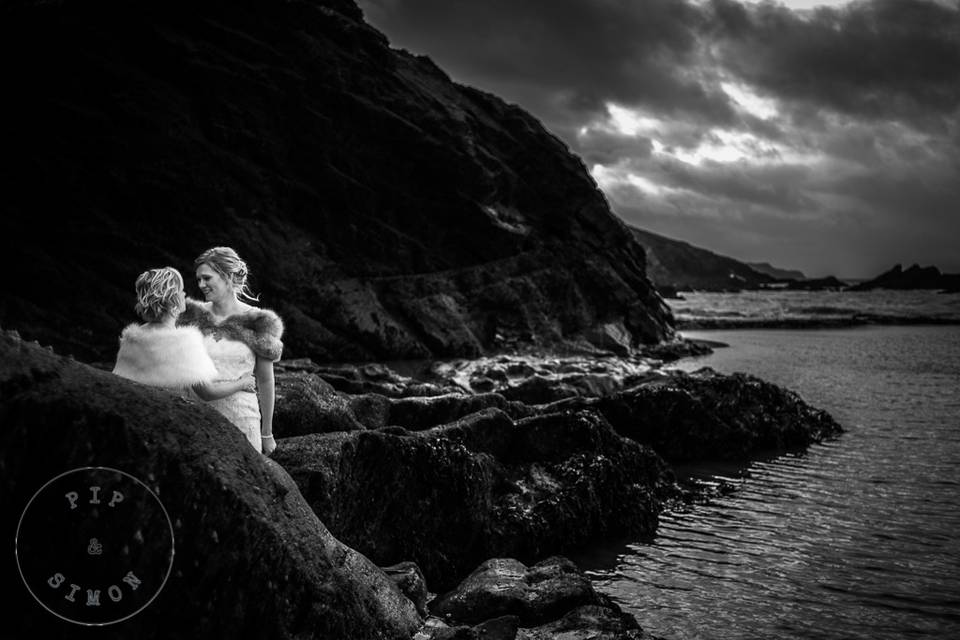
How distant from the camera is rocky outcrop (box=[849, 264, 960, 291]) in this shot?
181250 millimetres

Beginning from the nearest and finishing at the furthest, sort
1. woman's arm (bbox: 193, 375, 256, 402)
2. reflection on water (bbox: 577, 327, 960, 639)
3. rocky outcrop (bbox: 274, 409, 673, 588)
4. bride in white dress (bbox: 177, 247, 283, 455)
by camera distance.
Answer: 1. woman's arm (bbox: 193, 375, 256, 402)
2. bride in white dress (bbox: 177, 247, 283, 455)
3. rocky outcrop (bbox: 274, 409, 673, 588)
4. reflection on water (bbox: 577, 327, 960, 639)

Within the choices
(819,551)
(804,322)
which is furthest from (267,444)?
(804,322)

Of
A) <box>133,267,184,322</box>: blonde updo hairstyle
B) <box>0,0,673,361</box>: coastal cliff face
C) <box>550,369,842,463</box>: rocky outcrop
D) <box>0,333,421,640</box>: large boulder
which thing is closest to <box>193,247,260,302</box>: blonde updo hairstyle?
<box>133,267,184,322</box>: blonde updo hairstyle

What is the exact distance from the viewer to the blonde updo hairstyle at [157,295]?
216 inches

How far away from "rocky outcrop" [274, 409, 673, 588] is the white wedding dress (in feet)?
6.66

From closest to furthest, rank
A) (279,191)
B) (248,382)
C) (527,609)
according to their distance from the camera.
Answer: (248,382), (527,609), (279,191)

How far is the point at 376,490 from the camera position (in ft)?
31.1

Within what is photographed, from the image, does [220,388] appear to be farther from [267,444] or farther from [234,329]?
[267,444]

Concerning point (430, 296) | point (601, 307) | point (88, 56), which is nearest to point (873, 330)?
point (601, 307)

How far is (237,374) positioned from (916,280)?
713 feet

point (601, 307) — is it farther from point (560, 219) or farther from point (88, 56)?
point (88, 56)

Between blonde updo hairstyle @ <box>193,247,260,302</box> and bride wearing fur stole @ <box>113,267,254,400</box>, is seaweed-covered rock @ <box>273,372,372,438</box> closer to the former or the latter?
blonde updo hairstyle @ <box>193,247,260,302</box>

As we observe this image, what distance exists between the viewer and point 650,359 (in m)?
41.7

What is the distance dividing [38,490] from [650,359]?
130 feet
